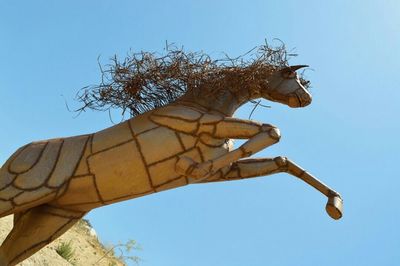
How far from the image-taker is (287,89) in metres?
3.81

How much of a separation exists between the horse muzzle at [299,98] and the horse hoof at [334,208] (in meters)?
0.69

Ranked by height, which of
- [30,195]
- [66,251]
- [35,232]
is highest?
[66,251]

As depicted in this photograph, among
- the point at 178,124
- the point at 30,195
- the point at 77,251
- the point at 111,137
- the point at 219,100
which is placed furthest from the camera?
the point at 77,251

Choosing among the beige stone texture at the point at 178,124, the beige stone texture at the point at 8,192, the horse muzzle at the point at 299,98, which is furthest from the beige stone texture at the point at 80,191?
the horse muzzle at the point at 299,98

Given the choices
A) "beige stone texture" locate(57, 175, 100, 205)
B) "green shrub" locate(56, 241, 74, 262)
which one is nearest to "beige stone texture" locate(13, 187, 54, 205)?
"beige stone texture" locate(57, 175, 100, 205)

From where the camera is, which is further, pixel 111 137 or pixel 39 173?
pixel 111 137

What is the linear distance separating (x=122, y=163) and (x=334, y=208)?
1420mm

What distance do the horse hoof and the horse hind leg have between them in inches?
67.0

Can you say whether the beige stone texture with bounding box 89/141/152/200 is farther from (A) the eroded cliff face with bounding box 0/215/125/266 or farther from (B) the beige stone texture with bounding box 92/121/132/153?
(A) the eroded cliff face with bounding box 0/215/125/266

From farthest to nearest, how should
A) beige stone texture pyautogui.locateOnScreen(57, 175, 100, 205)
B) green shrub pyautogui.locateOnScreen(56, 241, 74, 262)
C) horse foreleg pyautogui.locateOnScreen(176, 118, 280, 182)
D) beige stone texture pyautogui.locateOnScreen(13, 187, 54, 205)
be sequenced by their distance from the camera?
1. green shrub pyautogui.locateOnScreen(56, 241, 74, 262)
2. beige stone texture pyautogui.locateOnScreen(57, 175, 100, 205)
3. beige stone texture pyautogui.locateOnScreen(13, 187, 54, 205)
4. horse foreleg pyautogui.locateOnScreen(176, 118, 280, 182)

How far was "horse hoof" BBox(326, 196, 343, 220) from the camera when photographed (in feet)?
11.8

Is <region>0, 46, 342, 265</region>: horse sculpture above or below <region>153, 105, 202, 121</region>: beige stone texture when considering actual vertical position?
below

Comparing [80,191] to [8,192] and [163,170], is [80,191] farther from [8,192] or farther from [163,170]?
[163,170]

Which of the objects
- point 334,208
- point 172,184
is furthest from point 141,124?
point 334,208
